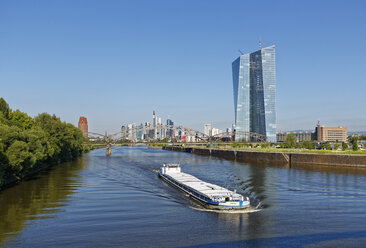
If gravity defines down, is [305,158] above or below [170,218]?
above

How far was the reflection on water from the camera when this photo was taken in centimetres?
2819

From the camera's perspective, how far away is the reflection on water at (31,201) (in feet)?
92.5

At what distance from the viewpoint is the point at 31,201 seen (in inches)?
1463

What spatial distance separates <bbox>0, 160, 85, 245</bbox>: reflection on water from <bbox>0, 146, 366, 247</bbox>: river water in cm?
8

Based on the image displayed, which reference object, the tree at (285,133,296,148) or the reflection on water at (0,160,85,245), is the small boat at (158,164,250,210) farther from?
the tree at (285,133,296,148)

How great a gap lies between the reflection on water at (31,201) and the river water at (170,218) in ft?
0.27

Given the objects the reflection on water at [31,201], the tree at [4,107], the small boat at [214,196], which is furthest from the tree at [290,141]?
the tree at [4,107]

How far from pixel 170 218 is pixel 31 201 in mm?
17477

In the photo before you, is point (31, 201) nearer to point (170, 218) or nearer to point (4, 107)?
point (170, 218)

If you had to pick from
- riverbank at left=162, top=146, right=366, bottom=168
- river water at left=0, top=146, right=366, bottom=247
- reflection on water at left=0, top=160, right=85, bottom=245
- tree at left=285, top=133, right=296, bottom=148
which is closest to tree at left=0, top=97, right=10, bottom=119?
reflection on water at left=0, top=160, right=85, bottom=245

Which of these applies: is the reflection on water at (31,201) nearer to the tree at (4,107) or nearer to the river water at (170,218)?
the river water at (170,218)

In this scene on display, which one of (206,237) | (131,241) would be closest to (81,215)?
(131,241)

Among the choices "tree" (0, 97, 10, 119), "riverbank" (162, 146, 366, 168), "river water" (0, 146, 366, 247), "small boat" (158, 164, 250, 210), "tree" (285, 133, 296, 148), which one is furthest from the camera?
"tree" (285, 133, 296, 148)

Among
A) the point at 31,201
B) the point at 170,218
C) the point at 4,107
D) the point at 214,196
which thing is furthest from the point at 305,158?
the point at 4,107
